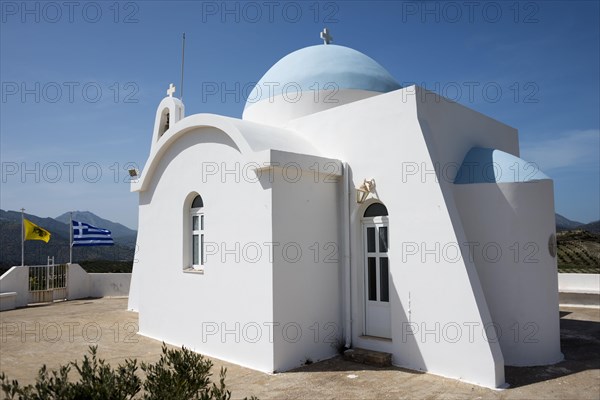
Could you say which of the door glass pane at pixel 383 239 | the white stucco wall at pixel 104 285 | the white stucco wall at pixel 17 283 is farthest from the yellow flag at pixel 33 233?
the door glass pane at pixel 383 239

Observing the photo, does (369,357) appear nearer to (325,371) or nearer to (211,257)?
(325,371)

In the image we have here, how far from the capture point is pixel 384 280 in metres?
7.92

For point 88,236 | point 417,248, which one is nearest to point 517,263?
point 417,248

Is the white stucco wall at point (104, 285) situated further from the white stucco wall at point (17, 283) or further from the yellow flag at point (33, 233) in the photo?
the white stucco wall at point (17, 283)

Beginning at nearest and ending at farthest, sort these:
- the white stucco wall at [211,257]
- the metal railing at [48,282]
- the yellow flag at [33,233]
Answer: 1. the white stucco wall at [211,257]
2. the metal railing at [48,282]
3. the yellow flag at [33,233]

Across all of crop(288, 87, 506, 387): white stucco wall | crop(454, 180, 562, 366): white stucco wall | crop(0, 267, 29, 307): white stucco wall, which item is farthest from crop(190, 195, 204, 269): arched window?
crop(0, 267, 29, 307): white stucco wall

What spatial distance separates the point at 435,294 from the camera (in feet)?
23.0

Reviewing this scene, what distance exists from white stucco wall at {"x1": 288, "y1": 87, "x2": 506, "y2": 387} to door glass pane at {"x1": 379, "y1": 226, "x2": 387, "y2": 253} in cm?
33

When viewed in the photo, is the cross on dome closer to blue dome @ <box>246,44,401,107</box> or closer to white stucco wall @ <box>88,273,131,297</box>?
blue dome @ <box>246,44,401,107</box>

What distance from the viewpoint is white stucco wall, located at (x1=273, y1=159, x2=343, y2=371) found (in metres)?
7.32

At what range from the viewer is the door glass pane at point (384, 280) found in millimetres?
7883

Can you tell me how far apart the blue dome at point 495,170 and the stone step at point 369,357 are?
3.27 meters

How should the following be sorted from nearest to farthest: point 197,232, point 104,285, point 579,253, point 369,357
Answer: point 369,357 → point 197,232 → point 104,285 → point 579,253

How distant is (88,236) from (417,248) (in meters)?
13.2
